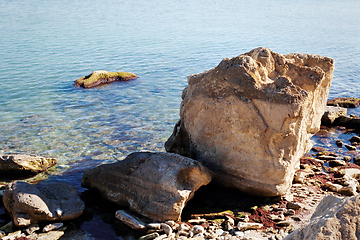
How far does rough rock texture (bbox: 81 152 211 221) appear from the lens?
23.6 feet

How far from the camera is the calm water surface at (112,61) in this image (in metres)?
12.4

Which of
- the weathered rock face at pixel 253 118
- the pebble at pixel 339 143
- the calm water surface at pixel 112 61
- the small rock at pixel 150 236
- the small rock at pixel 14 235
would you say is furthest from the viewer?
the calm water surface at pixel 112 61

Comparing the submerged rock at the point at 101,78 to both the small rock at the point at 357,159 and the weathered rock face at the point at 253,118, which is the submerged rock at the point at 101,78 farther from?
the small rock at the point at 357,159

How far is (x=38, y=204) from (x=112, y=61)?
18051mm

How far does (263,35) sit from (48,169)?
3067 centimetres

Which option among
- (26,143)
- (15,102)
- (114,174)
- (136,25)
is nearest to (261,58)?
(114,174)

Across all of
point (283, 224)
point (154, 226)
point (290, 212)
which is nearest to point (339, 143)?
point (290, 212)

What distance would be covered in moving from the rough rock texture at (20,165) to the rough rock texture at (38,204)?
1.89m

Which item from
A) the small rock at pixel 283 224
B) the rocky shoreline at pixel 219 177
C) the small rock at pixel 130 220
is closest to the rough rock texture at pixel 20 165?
the rocky shoreline at pixel 219 177

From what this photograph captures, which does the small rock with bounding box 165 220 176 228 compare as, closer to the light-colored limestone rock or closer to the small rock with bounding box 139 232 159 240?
the small rock with bounding box 139 232 159 240

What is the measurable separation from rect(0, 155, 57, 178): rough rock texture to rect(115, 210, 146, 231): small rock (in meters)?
3.62

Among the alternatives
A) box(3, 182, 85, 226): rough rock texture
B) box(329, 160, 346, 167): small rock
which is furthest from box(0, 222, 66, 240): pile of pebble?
box(329, 160, 346, 167): small rock

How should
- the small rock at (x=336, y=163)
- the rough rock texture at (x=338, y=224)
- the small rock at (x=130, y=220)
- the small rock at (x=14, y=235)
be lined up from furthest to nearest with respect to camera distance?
the small rock at (x=336, y=163) < the small rock at (x=130, y=220) < the small rock at (x=14, y=235) < the rough rock texture at (x=338, y=224)

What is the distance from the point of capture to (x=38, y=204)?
699 centimetres
